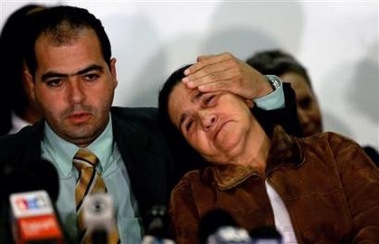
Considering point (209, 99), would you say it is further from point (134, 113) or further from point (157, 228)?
point (157, 228)

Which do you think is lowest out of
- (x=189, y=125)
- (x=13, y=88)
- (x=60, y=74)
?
(x=13, y=88)

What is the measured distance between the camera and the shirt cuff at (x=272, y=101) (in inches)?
74.4

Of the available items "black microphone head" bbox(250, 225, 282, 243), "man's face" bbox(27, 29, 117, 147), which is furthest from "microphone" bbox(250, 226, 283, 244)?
"man's face" bbox(27, 29, 117, 147)

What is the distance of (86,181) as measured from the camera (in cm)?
180

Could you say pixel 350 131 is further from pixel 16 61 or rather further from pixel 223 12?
pixel 16 61

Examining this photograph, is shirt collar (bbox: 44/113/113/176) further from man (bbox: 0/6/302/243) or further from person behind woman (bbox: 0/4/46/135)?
person behind woman (bbox: 0/4/46/135)

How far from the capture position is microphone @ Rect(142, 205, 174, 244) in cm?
111

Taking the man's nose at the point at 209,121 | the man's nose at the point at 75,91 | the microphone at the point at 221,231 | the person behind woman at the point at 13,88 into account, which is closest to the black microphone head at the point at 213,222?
the microphone at the point at 221,231

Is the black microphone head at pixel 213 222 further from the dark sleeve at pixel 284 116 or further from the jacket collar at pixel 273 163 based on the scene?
the dark sleeve at pixel 284 116

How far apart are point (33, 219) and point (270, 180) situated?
776 mm

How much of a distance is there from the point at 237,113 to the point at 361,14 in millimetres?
1120

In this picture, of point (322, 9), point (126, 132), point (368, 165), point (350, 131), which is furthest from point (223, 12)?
point (368, 165)

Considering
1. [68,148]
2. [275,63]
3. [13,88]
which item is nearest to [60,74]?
[68,148]

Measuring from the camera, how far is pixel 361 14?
274 centimetres
